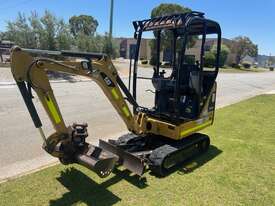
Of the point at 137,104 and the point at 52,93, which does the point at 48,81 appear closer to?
the point at 52,93

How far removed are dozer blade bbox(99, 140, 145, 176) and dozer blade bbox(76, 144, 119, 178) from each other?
0.44 metres

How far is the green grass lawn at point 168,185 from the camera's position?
452cm

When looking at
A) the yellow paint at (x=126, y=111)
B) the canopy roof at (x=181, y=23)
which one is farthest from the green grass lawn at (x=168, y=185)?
the canopy roof at (x=181, y=23)

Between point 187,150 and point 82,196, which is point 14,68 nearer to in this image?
point 82,196

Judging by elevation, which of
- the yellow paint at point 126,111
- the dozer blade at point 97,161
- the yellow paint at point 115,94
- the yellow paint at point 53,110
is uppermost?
the yellow paint at point 115,94

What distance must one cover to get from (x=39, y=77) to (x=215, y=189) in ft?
10.7

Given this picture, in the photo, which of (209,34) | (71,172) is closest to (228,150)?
(209,34)

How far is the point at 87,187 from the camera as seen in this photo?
4855 millimetres

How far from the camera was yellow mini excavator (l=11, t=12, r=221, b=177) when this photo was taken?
4328mm

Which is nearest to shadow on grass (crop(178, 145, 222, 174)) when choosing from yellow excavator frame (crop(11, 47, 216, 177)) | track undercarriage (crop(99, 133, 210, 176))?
track undercarriage (crop(99, 133, 210, 176))

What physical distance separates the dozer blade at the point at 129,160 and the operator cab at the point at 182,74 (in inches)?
45.5

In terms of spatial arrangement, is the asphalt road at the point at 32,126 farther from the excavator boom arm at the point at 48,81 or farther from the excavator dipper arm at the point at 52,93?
the excavator boom arm at the point at 48,81

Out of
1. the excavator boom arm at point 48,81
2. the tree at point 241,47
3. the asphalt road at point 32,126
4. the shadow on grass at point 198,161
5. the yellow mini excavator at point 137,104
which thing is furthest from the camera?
→ the tree at point 241,47

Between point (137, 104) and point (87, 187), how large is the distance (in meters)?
1.89
